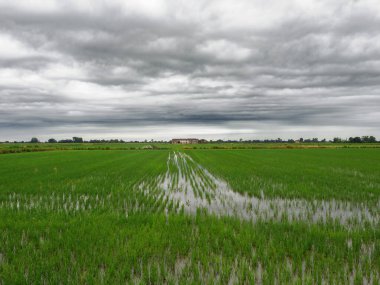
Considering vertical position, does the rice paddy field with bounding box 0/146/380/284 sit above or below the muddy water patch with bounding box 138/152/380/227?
above

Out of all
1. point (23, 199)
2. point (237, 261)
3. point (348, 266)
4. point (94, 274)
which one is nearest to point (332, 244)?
point (348, 266)

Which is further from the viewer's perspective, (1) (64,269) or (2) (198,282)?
(1) (64,269)

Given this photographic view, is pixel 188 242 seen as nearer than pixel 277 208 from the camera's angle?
Yes

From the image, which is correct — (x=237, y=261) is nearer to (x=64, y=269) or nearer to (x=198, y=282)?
(x=198, y=282)

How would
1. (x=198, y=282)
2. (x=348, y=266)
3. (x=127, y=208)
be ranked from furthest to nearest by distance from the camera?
(x=127, y=208), (x=348, y=266), (x=198, y=282)

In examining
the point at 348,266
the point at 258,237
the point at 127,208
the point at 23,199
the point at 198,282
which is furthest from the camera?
the point at 23,199

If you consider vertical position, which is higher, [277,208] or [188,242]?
[188,242]

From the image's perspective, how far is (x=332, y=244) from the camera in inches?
191

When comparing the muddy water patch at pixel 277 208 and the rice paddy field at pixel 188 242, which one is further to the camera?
the muddy water patch at pixel 277 208

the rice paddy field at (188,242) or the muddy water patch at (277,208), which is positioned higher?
the rice paddy field at (188,242)

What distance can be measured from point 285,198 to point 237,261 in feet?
19.1

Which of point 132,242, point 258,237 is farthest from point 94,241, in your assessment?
point 258,237

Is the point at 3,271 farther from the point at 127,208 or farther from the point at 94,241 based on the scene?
the point at 127,208

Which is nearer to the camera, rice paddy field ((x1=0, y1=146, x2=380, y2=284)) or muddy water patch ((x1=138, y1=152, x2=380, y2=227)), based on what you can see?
rice paddy field ((x1=0, y1=146, x2=380, y2=284))
